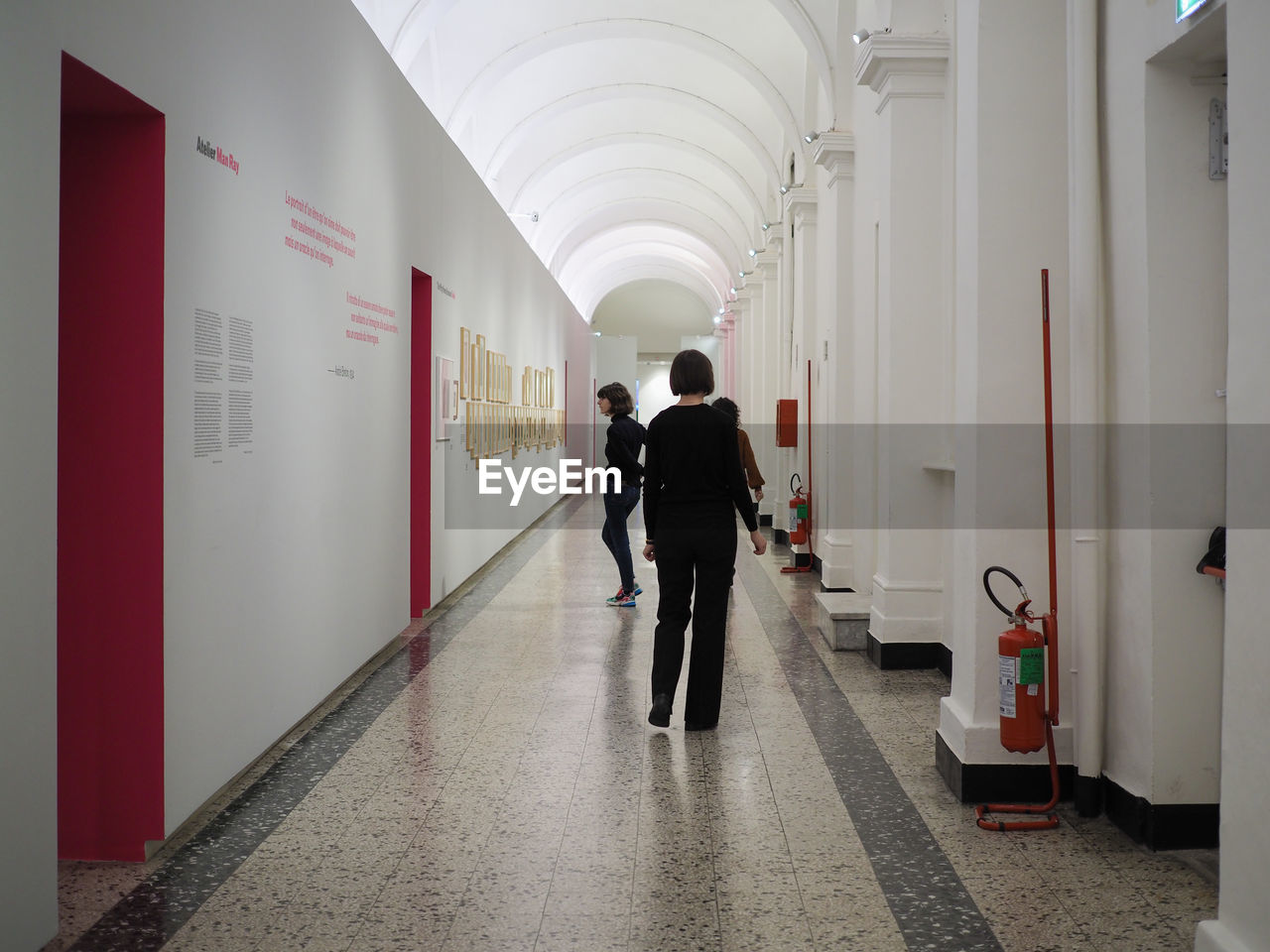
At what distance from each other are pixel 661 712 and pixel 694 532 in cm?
94

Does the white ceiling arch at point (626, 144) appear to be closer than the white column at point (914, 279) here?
No

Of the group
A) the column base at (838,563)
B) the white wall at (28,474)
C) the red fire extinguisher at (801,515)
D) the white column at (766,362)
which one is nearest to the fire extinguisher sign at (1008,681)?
the white wall at (28,474)

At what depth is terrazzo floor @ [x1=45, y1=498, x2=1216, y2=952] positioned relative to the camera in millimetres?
3324

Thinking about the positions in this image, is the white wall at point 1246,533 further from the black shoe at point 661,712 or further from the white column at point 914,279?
the white column at point 914,279

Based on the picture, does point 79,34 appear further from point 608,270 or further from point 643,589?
point 608,270

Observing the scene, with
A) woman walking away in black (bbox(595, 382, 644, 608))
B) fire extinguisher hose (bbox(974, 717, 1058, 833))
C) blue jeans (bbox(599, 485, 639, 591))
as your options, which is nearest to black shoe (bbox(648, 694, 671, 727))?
fire extinguisher hose (bbox(974, 717, 1058, 833))

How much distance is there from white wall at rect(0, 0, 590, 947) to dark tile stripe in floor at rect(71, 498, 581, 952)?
0.14 m

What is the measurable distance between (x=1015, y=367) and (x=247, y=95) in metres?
3.50

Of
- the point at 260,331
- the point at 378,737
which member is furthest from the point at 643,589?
the point at 260,331

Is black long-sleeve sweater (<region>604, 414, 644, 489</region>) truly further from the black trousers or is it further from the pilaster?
the black trousers

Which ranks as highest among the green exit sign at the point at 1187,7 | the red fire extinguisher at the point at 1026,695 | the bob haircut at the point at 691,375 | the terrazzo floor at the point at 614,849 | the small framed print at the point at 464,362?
the green exit sign at the point at 1187,7

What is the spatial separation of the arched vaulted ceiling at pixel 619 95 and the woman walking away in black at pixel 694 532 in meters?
5.91

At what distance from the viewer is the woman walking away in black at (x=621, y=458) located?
8422 mm

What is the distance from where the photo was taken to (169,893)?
3.59 meters
